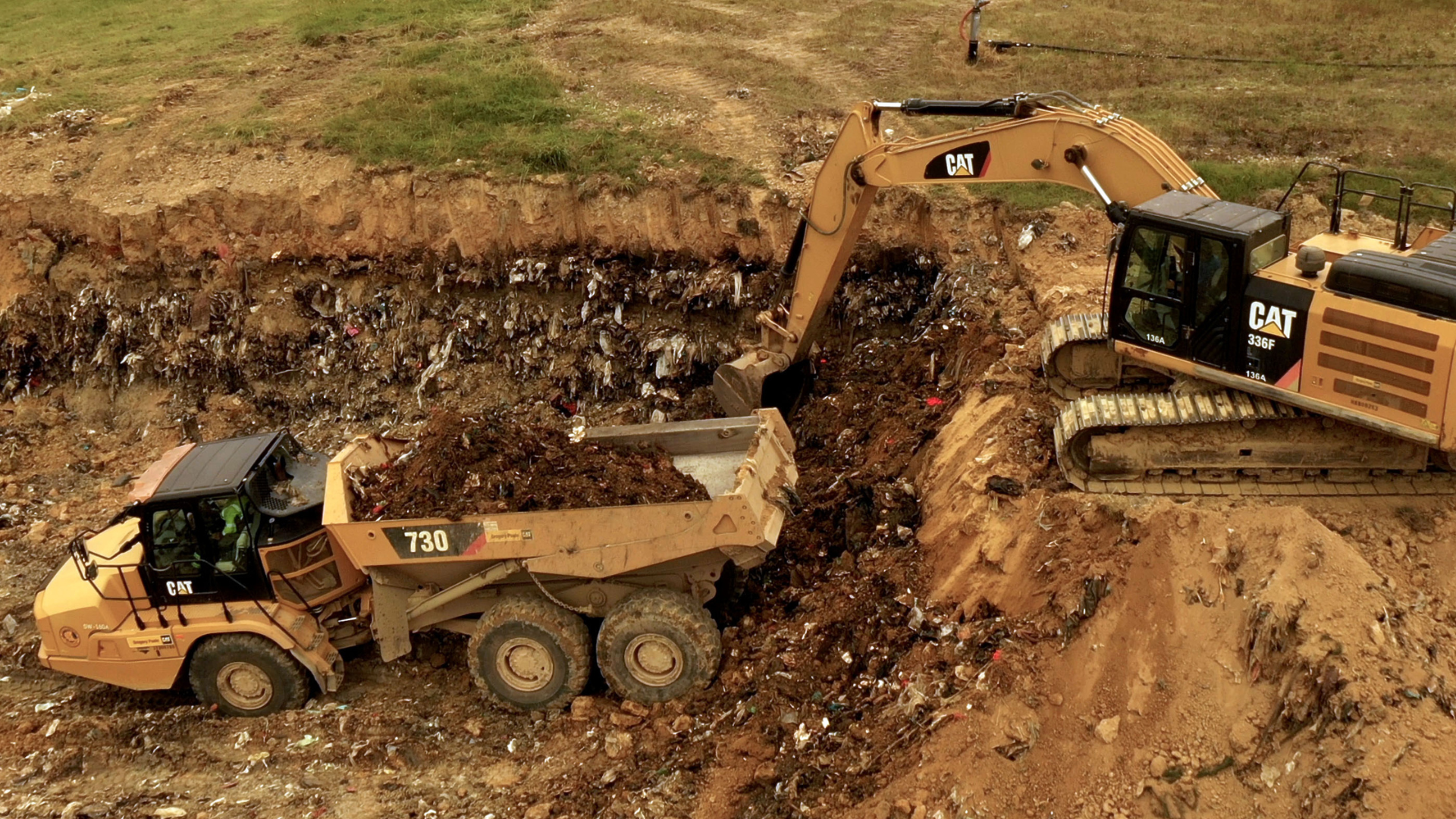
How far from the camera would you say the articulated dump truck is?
7898mm

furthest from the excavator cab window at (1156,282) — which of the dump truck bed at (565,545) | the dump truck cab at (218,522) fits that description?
the dump truck cab at (218,522)

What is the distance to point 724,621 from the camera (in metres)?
8.91

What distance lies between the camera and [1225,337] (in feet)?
25.4

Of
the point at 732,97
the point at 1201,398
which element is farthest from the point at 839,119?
the point at 1201,398

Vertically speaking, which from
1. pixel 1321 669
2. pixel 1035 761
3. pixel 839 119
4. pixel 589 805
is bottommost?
pixel 589 805

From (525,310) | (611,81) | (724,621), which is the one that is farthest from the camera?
(611,81)

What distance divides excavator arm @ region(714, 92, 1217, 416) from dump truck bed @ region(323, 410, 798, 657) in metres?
2.57

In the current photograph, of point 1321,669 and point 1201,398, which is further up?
point 1201,398

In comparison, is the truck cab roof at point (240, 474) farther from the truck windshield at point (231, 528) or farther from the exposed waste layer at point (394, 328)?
the exposed waste layer at point (394, 328)

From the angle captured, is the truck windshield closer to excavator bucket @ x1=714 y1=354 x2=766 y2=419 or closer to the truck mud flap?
the truck mud flap

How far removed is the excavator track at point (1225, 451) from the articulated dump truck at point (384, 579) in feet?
7.13

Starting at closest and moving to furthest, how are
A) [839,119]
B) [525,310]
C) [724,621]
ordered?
1. [724,621]
2. [525,310]
3. [839,119]

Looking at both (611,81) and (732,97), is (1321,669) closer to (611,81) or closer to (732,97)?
(732,97)

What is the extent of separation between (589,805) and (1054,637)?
310 centimetres
